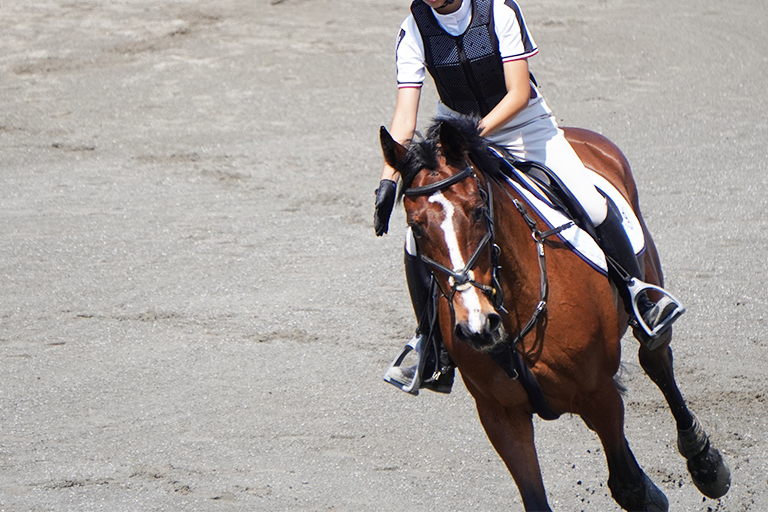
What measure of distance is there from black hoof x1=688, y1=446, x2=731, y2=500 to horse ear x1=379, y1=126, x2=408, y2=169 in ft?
7.75

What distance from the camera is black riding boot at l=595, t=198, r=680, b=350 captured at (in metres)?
3.96

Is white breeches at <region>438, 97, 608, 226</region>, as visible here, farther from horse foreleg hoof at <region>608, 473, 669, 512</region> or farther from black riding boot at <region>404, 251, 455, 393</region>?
horse foreleg hoof at <region>608, 473, 669, 512</region>

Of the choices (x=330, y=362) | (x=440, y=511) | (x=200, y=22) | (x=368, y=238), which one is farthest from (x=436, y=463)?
(x=200, y=22)

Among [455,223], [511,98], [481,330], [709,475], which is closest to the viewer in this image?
[481,330]

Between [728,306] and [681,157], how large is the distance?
3.16 metres

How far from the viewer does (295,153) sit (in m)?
9.38

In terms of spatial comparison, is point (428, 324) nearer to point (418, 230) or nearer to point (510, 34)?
point (418, 230)

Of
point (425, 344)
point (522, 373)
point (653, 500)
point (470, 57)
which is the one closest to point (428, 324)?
point (425, 344)

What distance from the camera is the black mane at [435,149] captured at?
316 cm

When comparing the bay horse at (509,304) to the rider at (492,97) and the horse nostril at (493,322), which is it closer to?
the horse nostril at (493,322)

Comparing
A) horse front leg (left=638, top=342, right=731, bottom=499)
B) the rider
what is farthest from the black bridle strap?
horse front leg (left=638, top=342, right=731, bottom=499)

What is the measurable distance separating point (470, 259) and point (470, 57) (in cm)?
120

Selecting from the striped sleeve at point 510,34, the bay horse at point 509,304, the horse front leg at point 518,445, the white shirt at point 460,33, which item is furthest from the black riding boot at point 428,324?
the striped sleeve at point 510,34

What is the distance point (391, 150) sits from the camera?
3.19 meters
